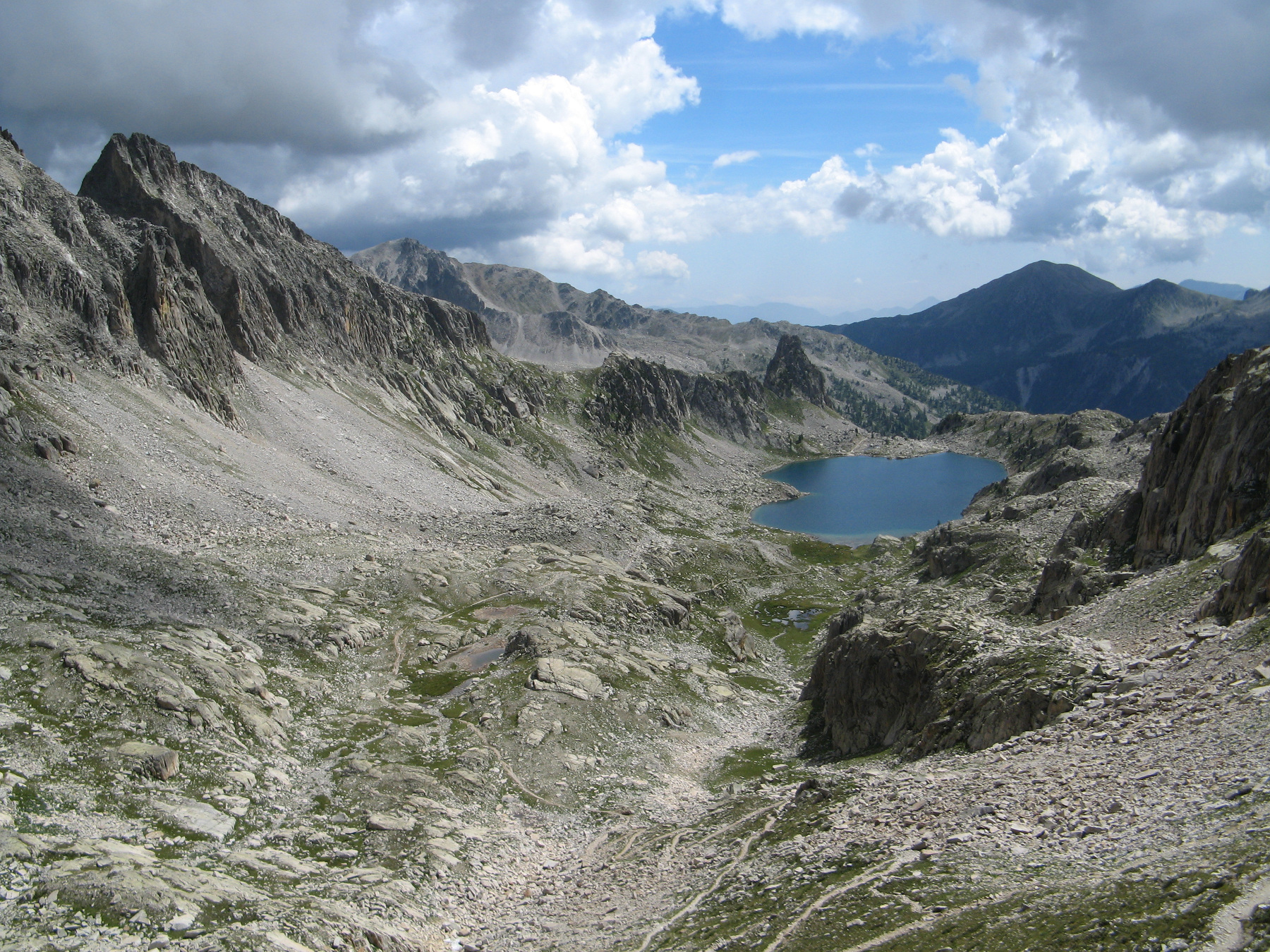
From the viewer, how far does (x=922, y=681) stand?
38.7 metres

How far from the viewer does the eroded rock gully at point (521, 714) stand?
20344 mm

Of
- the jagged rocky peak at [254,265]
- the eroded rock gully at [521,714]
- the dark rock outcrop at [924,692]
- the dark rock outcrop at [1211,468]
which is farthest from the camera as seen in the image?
the jagged rocky peak at [254,265]

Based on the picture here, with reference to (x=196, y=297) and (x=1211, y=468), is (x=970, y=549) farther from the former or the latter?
(x=196, y=297)

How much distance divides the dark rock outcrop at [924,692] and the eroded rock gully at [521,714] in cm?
23

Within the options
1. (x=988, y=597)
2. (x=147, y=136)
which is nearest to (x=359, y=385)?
(x=147, y=136)

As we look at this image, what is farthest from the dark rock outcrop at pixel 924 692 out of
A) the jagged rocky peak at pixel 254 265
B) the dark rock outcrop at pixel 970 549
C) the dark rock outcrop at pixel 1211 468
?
the jagged rocky peak at pixel 254 265

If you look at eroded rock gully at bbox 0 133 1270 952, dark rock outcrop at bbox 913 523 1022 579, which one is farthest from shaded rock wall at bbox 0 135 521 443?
dark rock outcrop at bbox 913 523 1022 579

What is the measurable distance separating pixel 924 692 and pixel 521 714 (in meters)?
22.6

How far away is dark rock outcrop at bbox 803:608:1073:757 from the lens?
30.0 metres

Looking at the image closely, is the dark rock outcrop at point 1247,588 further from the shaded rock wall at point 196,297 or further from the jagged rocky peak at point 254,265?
the jagged rocky peak at point 254,265

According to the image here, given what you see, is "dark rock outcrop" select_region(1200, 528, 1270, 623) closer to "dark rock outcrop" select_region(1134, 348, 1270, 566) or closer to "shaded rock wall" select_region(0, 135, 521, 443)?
"dark rock outcrop" select_region(1134, 348, 1270, 566)

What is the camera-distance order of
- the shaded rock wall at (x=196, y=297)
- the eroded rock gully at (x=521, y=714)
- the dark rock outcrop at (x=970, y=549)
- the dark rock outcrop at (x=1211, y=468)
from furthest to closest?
the shaded rock wall at (x=196, y=297), the dark rock outcrop at (x=970, y=549), the dark rock outcrop at (x=1211, y=468), the eroded rock gully at (x=521, y=714)

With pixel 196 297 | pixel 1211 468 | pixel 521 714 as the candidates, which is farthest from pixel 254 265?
pixel 1211 468

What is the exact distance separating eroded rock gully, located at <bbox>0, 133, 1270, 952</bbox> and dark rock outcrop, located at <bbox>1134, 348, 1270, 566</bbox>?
1.88 meters
